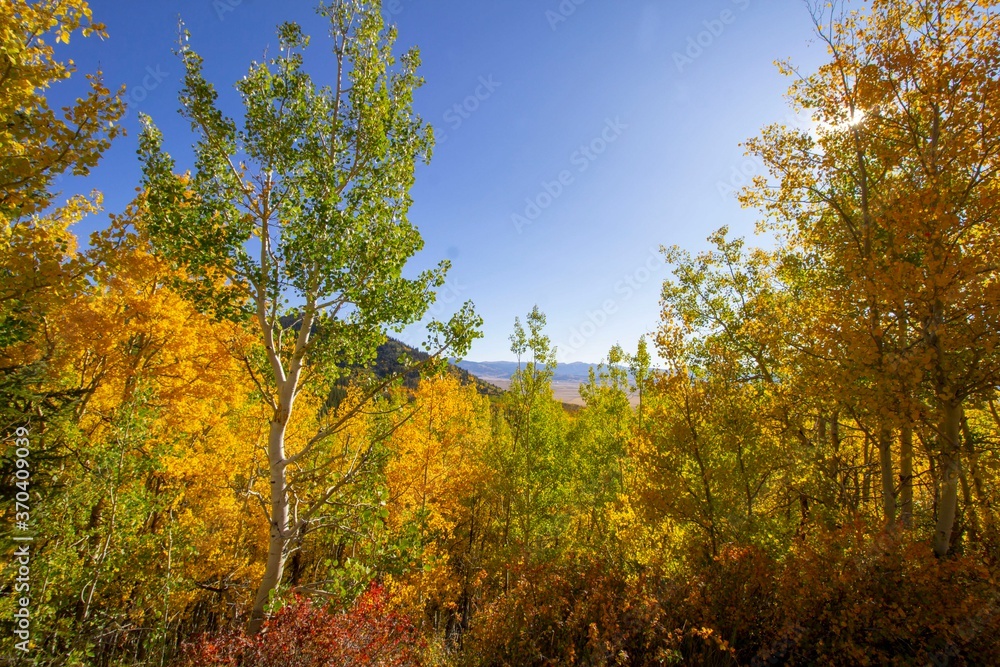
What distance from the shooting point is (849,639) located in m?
4.57

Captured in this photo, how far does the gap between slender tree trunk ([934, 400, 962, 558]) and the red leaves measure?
7766 mm

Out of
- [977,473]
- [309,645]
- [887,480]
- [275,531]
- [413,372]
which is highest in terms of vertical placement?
[413,372]

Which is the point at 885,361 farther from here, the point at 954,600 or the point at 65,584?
the point at 65,584

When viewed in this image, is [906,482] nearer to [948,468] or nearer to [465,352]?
[948,468]

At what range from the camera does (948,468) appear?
557 cm

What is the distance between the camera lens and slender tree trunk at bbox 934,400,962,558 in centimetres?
521

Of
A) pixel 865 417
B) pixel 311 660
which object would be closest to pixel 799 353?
pixel 865 417

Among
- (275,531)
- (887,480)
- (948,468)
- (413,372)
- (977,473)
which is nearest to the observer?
(275,531)

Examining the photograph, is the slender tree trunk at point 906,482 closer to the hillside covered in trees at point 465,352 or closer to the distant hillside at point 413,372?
the hillside covered in trees at point 465,352

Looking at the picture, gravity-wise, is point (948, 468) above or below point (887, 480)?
above

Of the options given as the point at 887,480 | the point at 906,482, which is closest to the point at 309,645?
the point at 887,480

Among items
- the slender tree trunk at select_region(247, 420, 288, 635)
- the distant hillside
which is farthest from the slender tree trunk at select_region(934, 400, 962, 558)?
the slender tree trunk at select_region(247, 420, 288, 635)

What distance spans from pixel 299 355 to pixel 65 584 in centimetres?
591

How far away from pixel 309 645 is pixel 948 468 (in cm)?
921
